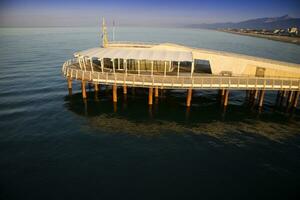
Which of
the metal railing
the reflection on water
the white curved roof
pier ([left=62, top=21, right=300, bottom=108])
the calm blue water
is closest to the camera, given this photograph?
the calm blue water

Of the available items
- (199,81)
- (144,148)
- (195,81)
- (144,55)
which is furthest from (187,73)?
(144,148)

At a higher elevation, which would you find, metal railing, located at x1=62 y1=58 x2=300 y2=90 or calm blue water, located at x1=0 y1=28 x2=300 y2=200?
metal railing, located at x1=62 y1=58 x2=300 y2=90

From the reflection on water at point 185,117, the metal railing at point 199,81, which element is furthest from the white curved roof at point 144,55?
the reflection on water at point 185,117

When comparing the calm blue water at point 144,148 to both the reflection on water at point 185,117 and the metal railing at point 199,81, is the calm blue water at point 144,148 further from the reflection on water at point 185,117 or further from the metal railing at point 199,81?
the metal railing at point 199,81

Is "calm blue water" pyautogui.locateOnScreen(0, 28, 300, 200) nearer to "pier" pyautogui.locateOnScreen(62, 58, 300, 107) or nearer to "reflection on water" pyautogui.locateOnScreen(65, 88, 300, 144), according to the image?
"reflection on water" pyautogui.locateOnScreen(65, 88, 300, 144)

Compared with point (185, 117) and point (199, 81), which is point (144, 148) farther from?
point (199, 81)

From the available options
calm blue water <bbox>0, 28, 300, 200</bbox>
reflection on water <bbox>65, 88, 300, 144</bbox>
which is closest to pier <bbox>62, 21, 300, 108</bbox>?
reflection on water <bbox>65, 88, 300, 144</bbox>
